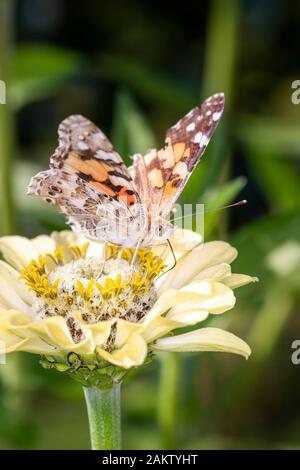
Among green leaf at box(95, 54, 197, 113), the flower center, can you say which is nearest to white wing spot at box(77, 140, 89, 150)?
the flower center

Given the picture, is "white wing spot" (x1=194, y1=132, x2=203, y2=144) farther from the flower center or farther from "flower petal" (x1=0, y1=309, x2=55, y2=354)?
"flower petal" (x1=0, y1=309, x2=55, y2=354)

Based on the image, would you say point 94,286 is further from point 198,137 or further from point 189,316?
point 198,137

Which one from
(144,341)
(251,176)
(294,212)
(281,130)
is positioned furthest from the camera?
(251,176)

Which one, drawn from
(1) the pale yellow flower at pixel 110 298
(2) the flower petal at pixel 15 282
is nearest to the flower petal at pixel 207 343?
(1) the pale yellow flower at pixel 110 298

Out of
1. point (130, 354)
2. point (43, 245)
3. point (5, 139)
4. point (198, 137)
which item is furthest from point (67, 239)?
point (5, 139)

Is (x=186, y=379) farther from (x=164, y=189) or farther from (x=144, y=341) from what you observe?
(x=144, y=341)

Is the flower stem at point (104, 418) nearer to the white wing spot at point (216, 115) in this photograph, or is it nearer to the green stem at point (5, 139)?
the white wing spot at point (216, 115)
